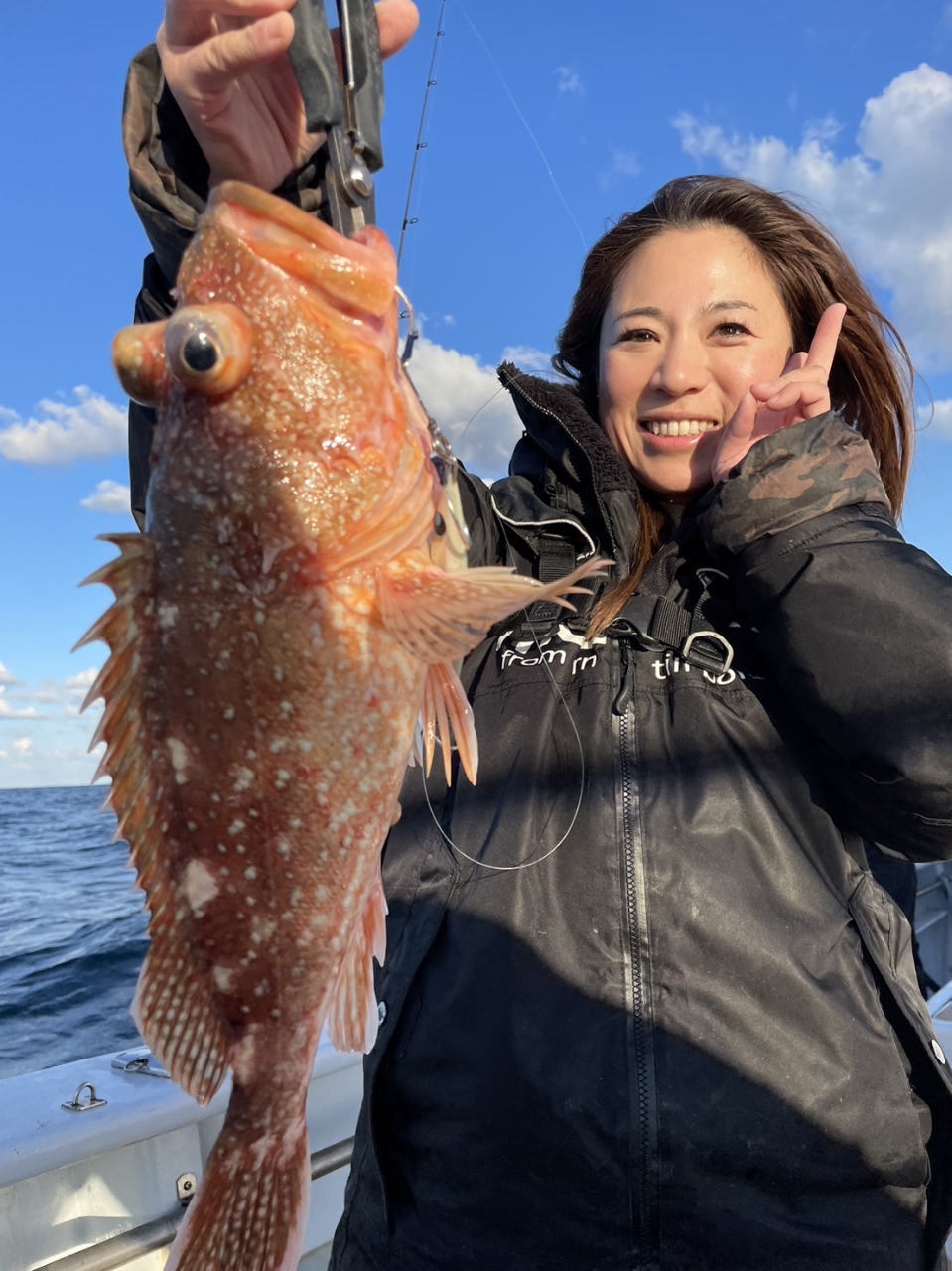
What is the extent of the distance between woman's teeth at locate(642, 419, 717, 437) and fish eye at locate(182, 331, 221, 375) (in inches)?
64.0

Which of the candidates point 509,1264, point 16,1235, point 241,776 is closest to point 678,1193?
point 509,1264

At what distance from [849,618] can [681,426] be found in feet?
3.06

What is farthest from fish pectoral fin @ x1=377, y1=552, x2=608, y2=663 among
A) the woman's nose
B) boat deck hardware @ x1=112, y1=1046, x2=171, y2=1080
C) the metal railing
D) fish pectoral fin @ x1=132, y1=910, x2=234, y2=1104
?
boat deck hardware @ x1=112, y1=1046, x2=171, y2=1080

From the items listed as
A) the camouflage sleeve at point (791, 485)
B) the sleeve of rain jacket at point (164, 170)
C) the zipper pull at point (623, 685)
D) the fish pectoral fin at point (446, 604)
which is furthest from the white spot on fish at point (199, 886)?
the camouflage sleeve at point (791, 485)

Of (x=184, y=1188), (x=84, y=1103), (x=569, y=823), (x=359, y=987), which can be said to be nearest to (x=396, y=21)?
(x=569, y=823)

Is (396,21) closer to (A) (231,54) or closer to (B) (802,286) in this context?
(A) (231,54)

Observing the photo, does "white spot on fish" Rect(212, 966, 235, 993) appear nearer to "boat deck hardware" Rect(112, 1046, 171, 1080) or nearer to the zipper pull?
the zipper pull

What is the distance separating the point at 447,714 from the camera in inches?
72.7

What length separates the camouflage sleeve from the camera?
2.40m

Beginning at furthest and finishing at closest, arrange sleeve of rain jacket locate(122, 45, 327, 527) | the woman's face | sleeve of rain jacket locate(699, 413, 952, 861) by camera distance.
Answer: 1. the woman's face
2. sleeve of rain jacket locate(699, 413, 952, 861)
3. sleeve of rain jacket locate(122, 45, 327, 527)

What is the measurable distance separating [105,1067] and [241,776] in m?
2.55

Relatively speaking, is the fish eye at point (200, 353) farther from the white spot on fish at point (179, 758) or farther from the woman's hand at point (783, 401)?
the woman's hand at point (783, 401)

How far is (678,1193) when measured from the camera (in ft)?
6.39

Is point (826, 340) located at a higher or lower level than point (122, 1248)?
higher
